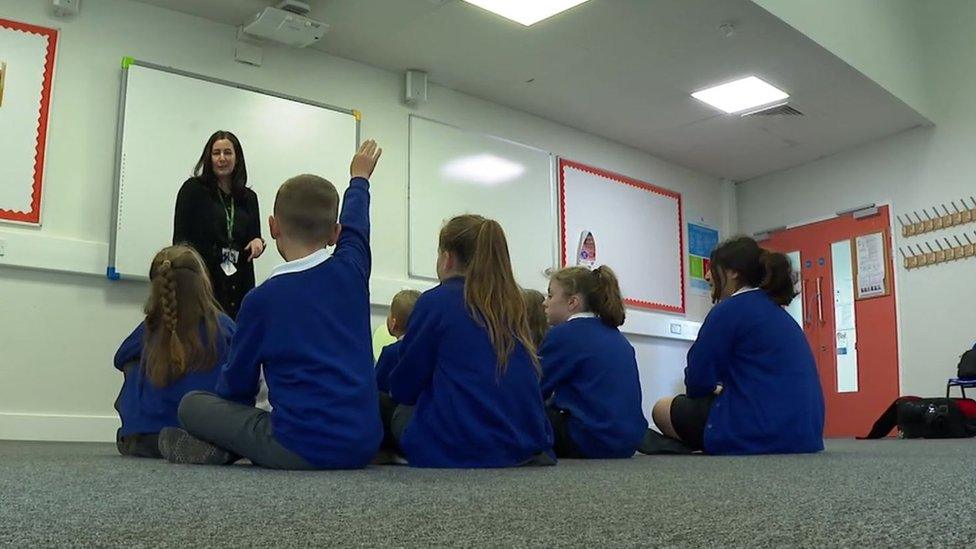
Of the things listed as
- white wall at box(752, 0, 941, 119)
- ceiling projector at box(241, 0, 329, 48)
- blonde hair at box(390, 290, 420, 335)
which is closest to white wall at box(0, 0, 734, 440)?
ceiling projector at box(241, 0, 329, 48)

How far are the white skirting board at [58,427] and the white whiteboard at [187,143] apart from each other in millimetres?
631

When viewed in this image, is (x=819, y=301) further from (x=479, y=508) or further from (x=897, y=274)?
(x=479, y=508)

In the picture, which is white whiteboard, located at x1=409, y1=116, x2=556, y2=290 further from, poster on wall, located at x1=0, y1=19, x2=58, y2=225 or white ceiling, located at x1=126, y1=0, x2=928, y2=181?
poster on wall, located at x1=0, y1=19, x2=58, y2=225

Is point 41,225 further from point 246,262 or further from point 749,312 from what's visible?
point 749,312

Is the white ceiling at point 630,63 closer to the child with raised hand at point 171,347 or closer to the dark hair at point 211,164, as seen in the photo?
the dark hair at point 211,164

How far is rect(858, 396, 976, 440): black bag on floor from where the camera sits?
4.53m

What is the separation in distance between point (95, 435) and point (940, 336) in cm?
478

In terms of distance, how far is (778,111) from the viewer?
528 centimetres

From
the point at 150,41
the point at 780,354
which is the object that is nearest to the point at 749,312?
the point at 780,354

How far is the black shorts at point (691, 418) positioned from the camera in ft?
9.61

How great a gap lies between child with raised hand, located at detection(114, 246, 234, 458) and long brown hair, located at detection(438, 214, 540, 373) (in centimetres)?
67

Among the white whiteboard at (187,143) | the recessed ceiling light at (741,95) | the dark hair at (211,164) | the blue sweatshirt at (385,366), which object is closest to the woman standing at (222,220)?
the dark hair at (211,164)

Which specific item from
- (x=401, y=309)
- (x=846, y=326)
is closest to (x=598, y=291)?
(x=401, y=309)

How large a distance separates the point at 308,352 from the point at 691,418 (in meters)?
1.65
